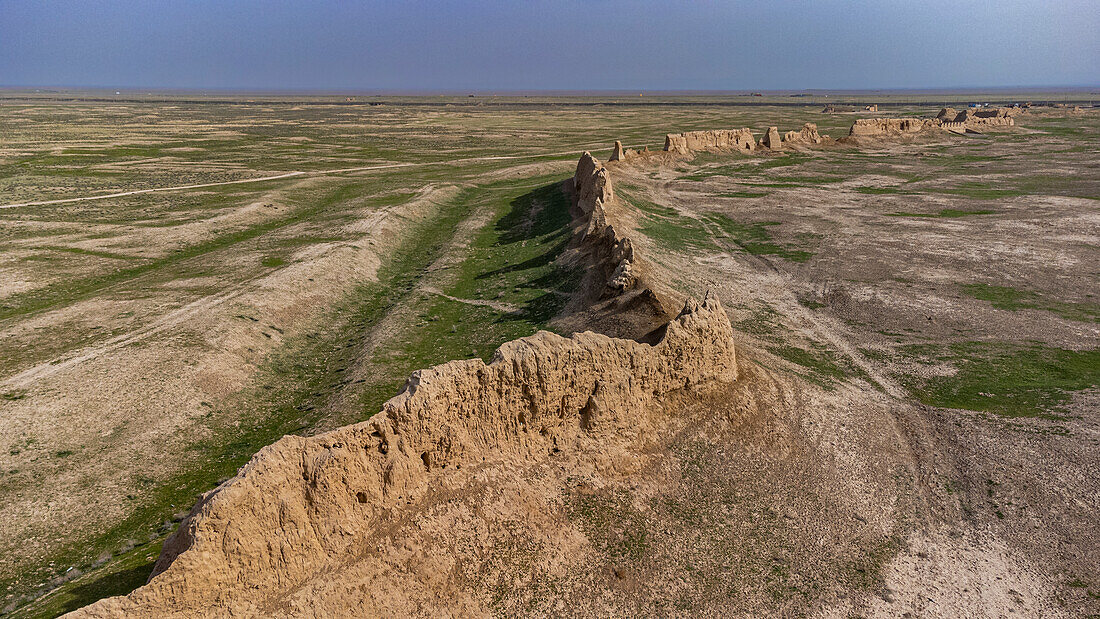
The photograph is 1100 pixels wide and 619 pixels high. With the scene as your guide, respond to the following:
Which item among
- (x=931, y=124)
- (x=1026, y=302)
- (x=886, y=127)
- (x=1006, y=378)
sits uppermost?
(x=931, y=124)

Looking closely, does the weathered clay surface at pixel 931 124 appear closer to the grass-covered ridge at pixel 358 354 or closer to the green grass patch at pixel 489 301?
the green grass patch at pixel 489 301

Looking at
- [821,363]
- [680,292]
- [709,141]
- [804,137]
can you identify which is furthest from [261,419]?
[804,137]

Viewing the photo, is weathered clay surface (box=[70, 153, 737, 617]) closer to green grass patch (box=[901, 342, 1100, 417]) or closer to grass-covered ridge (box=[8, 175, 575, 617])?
grass-covered ridge (box=[8, 175, 575, 617])

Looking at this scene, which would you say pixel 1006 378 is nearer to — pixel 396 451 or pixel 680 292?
pixel 680 292

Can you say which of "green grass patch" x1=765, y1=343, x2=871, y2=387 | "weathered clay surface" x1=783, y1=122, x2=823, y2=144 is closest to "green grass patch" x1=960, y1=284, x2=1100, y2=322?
"green grass patch" x1=765, y1=343, x2=871, y2=387

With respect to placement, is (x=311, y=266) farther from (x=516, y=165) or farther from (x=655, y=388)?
(x=516, y=165)
